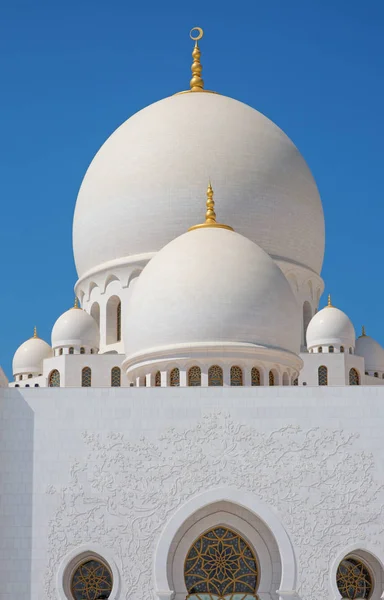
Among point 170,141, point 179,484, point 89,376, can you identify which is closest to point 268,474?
point 179,484

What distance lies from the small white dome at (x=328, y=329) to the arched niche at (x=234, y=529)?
26.7 ft

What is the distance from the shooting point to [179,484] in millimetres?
16375

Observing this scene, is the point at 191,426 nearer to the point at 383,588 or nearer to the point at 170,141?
the point at 383,588

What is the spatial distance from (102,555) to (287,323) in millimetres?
5197

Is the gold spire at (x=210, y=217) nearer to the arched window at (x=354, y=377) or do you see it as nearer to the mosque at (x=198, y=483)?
the mosque at (x=198, y=483)

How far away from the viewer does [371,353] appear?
25734 millimetres

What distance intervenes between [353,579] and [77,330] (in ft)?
29.3

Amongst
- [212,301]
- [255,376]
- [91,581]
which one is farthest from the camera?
[255,376]

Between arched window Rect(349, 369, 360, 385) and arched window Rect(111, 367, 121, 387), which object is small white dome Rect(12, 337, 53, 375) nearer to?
arched window Rect(111, 367, 121, 387)

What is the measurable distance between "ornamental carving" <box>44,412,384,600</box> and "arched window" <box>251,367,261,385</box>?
2112 mm

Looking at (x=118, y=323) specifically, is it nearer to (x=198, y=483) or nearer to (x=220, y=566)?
(x=198, y=483)

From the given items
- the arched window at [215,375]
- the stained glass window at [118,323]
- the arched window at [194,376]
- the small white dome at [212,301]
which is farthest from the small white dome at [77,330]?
the arched window at [215,375]

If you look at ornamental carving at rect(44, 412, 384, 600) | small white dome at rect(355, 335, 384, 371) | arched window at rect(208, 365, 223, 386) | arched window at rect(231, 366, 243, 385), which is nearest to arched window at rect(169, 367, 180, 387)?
arched window at rect(208, 365, 223, 386)

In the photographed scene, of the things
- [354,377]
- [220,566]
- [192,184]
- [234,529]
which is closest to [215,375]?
[234,529]
